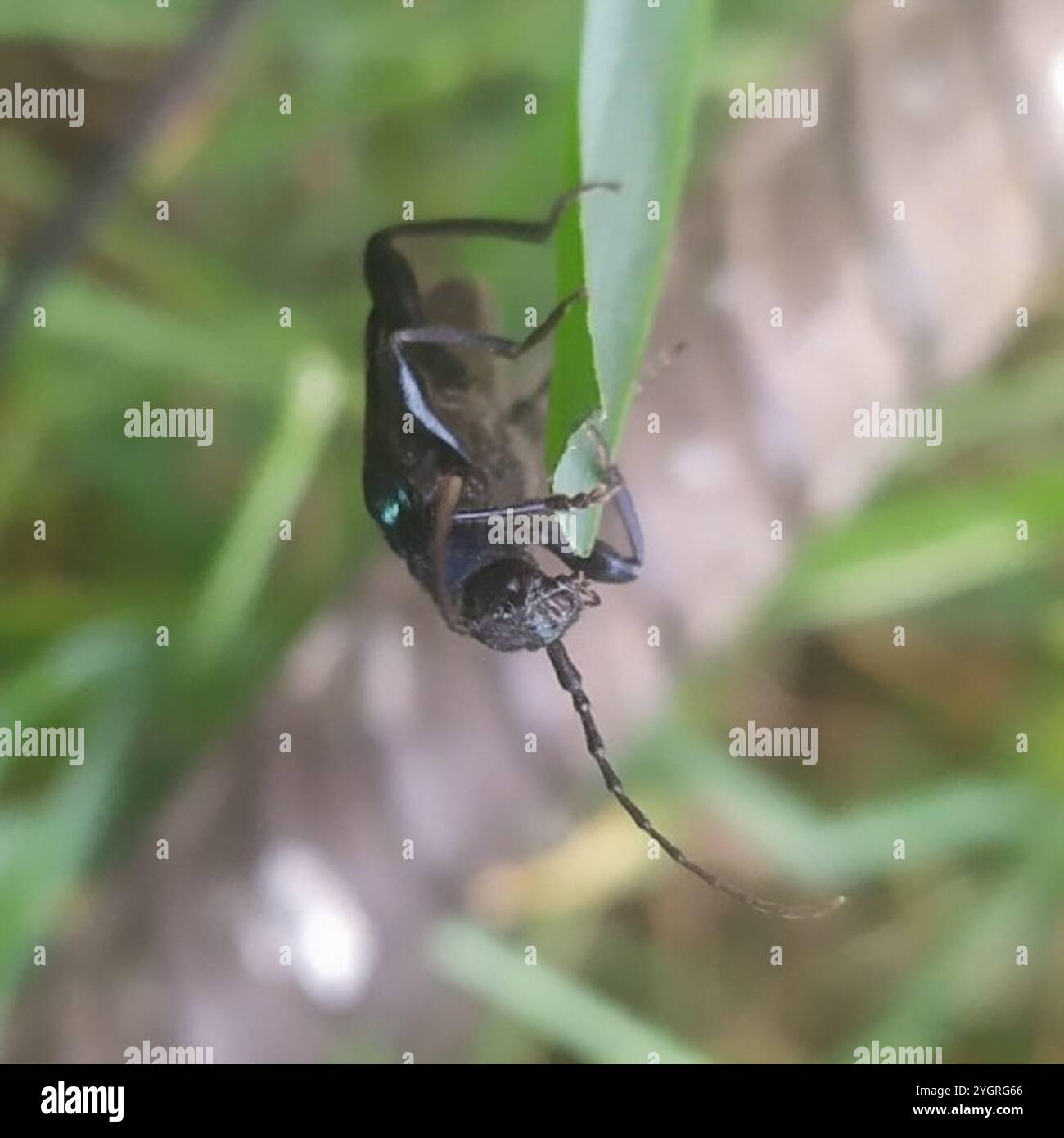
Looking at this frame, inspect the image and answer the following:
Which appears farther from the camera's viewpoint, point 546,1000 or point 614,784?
point 546,1000

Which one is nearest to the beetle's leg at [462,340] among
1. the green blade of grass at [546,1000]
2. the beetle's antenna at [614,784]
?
the beetle's antenna at [614,784]

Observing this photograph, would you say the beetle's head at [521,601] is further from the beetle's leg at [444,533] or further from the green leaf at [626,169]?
the green leaf at [626,169]

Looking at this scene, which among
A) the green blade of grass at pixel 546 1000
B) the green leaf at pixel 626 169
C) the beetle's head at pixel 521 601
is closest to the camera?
the green leaf at pixel 626 169

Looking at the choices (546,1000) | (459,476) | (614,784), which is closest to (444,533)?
(459,476)

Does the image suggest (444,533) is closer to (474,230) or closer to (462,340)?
(462,340)

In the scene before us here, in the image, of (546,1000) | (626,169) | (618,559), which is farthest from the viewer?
(546,1000)

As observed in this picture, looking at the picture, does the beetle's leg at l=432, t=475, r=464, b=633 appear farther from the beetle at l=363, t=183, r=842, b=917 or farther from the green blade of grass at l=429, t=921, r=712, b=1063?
the green blade of grass at l=429, t=921, r=712, b=1063

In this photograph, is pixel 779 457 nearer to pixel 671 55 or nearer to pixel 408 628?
pixel 408 628
